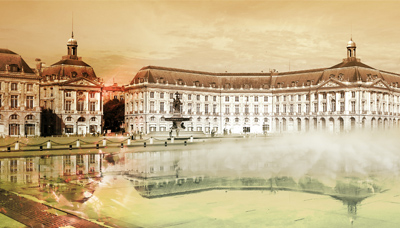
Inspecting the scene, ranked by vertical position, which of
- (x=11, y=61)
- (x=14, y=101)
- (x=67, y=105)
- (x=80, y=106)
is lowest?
(x=80, y=106)

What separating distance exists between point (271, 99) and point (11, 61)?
7395 cm

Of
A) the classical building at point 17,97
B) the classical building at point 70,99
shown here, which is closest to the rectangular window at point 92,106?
the classical building at point 70,99

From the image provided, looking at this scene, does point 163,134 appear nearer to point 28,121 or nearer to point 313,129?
point 28,121

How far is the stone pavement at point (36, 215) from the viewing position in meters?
12.0

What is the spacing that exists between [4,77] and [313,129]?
78122 mm

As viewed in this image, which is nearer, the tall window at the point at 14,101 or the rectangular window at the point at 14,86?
the tall window at the point at 14,101

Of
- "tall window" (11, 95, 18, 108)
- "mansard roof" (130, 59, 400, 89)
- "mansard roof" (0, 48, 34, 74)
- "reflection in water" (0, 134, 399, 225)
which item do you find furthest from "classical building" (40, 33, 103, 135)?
"reflection in water" (0, 134, 399, 225)

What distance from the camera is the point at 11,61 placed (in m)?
82.6

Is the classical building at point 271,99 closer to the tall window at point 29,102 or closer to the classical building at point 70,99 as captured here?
the classical building at point 70,99

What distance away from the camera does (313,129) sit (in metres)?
115

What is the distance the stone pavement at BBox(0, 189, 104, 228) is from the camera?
39.4ft

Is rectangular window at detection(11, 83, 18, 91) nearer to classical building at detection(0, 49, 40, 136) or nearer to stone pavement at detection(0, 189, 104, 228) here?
classical building at detection(0, 49, 40, 136)

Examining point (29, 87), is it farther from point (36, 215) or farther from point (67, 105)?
point (36, 215)

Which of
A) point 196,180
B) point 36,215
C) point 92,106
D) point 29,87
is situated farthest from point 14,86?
point 36,215
